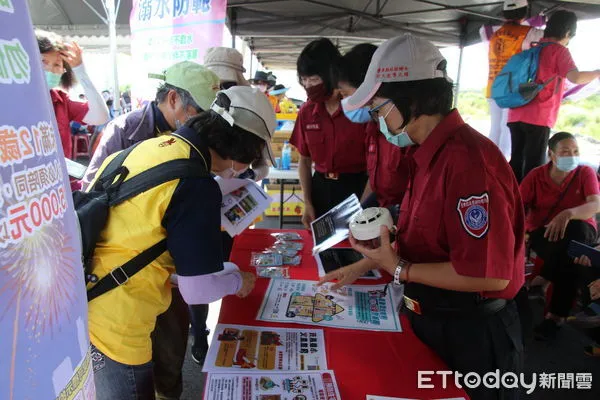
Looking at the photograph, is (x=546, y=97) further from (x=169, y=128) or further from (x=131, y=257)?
(x=131, y=257)

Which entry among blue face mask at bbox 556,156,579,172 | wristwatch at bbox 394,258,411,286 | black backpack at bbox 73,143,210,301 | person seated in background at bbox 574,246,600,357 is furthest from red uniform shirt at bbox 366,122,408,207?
blue face mask at bbox 556,156,579,172

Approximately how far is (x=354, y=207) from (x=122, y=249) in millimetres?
887

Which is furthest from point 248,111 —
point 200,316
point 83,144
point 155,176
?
point 83,144

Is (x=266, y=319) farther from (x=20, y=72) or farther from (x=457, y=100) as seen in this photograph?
(x=457, y=100)

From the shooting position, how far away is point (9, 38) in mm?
445

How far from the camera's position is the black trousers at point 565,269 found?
2.58m

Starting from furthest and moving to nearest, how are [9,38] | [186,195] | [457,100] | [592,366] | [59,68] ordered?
[457,100]
[592,366]
[59,68]
[186,195]
[9,38]

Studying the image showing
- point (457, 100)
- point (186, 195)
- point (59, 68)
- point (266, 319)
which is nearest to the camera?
point (186, 195)

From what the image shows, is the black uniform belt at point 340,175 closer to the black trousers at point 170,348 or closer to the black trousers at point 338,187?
the black trousers at point 338,187

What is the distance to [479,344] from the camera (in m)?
1.08

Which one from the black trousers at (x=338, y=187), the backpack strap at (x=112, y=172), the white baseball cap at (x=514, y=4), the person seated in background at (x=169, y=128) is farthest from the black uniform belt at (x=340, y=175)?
the white baseball cap at (x=514, y=4)

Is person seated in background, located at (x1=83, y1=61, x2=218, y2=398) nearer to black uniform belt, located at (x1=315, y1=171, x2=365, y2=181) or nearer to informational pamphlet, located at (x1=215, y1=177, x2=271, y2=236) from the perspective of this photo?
informational pamphlet, located at (x1=215, y1=177, x2=271, y2=236)

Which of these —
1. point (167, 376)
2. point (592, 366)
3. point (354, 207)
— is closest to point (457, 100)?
point (592, 366)

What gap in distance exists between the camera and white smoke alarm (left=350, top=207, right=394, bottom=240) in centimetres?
120
